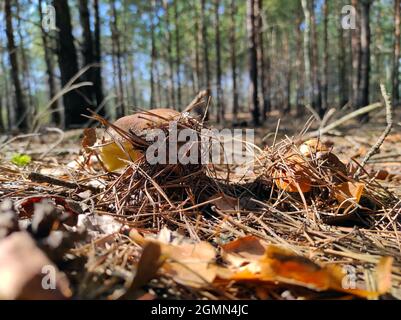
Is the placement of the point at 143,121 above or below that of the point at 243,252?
above

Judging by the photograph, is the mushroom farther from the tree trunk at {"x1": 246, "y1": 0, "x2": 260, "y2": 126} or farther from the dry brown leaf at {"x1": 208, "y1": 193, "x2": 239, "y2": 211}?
the tree trunk at {"x1": 246, "y1": 0, "x2": 260, "y2": 126}

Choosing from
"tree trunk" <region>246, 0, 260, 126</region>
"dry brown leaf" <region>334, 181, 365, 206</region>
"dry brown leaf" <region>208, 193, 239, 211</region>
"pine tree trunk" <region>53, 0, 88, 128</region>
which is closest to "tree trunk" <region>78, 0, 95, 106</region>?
"pine tree trunk" <region>53, 0, 88, 128</region>

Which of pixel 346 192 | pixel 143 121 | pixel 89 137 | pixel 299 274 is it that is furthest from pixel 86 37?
pixel 299 274

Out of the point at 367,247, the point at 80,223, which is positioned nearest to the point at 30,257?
the point at 80,223

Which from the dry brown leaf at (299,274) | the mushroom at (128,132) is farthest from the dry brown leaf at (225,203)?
the dry brown leaf at (299,274)

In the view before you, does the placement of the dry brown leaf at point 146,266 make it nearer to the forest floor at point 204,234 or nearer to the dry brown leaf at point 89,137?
the forest floor at point 204,234

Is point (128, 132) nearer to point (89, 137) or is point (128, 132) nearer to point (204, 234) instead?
point (89, 137)
